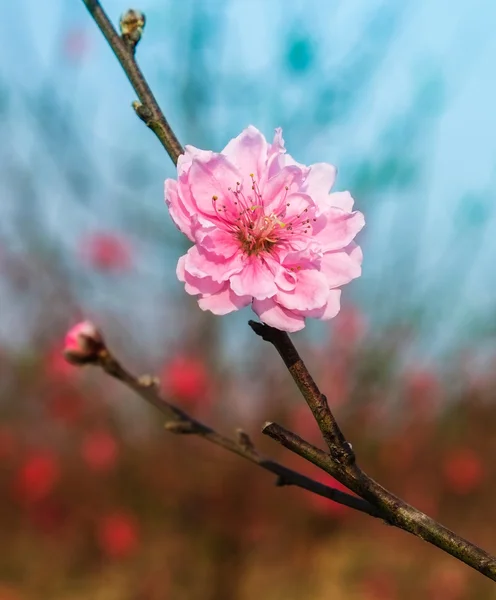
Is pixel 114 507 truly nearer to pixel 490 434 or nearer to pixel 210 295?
pixel 490 434

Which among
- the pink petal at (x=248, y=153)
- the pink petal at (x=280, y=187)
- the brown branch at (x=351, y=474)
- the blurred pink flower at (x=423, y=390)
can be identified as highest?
the blurred pink flower at (x=423, y=390)

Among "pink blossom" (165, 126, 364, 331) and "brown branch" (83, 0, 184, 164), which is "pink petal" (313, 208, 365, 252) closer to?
"pink blossom" (165, 126, 364, 331)

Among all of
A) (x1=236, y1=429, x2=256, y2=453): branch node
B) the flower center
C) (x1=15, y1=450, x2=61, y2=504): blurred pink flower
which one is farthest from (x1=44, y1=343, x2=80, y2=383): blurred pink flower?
the flower center

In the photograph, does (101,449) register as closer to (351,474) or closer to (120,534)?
(120,534)

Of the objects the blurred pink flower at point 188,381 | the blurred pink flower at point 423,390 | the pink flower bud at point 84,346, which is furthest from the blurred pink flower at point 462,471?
the pink flower bud at point 84,346

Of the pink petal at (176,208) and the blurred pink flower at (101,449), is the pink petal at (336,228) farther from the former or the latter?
the blurred pink flower at (101,449)

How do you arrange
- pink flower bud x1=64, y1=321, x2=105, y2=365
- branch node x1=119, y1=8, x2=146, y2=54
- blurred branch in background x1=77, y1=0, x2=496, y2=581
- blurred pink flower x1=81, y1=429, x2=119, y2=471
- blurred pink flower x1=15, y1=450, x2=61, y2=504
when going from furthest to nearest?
blurred pink flower x1=15, y1=450, x2=61, y2=504 < blurred pink flower x1=81, y1=429, x2=119, y2=471 < pink flower bud x1=64, y1=321, x2=105, y2=365 < branch node x1=119, y1=8, x2=146, y2=54 < blurred branch in background x1=77, y1=0, x2=496, y2=581

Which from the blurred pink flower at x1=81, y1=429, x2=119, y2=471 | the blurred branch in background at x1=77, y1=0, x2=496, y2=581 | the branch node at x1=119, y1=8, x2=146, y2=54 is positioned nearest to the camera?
the blurred branch in background at x1=77, y1=0, x2=496, y2=581
